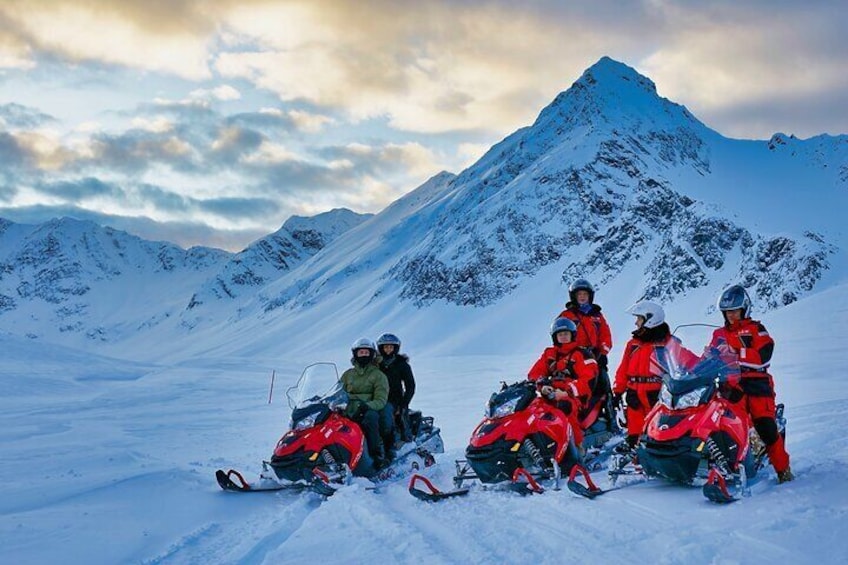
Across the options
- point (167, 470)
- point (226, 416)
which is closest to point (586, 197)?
point (226, 416)

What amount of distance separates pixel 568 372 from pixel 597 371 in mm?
484

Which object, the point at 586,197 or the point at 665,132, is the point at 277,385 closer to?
the point at 586,197

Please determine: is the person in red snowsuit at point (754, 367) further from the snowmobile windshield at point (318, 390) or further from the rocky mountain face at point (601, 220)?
the rocky mountain face at point (601, 220)

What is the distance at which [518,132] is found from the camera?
163625 millimetres

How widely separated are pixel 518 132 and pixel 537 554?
536 ft

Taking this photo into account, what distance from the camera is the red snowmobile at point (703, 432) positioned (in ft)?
21.2

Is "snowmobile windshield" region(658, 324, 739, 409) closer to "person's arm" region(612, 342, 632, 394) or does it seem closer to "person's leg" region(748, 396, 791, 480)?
"person's leg" region(748, 396, 791, 480)

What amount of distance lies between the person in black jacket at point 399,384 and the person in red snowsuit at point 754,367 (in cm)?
450

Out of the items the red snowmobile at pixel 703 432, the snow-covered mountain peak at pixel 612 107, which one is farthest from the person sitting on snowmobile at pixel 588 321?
the snow-covered mountain peak at pixel 612 107

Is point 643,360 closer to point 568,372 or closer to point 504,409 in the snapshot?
point 568,372

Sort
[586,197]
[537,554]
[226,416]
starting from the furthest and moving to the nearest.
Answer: [586,197]
[226,416]
[537,554]

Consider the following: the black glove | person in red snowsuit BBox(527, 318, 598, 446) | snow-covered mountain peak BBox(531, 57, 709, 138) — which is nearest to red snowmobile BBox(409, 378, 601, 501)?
person in red snowsuit BBox(527, 318, 598, 446)

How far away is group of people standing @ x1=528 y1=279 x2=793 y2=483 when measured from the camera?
271 inches

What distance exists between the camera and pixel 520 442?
25.9ft
